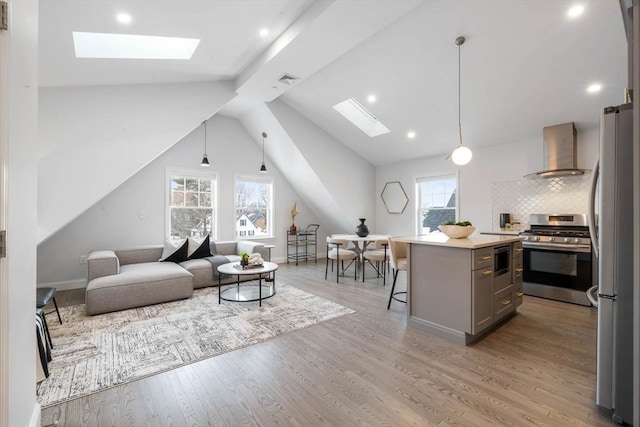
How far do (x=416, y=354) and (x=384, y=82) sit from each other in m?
3.68

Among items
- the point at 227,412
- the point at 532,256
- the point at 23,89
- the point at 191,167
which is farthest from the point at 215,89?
the point at 532,256

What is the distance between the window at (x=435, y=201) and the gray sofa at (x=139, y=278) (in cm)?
425

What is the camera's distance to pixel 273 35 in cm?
322

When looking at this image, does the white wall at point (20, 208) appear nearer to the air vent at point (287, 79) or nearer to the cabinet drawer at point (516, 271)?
the air vent at point (287, 79)

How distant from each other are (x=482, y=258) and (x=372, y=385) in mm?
1546

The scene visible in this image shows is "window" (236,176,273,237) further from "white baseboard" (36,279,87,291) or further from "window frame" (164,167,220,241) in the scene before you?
"white baseboard" (36,279,87,291)

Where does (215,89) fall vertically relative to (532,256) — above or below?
above

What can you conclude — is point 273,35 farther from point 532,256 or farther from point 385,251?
point 532,256

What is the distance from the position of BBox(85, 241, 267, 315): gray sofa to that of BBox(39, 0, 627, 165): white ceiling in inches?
87.3

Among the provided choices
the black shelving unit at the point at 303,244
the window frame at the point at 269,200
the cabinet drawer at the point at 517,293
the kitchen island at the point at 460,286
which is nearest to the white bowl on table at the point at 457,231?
the kitchen island at the point at 460,286

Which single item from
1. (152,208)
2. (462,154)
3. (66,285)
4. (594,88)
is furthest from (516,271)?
(66,285)

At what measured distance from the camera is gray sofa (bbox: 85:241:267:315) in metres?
3.38

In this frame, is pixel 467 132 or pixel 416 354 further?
pixel 467 132

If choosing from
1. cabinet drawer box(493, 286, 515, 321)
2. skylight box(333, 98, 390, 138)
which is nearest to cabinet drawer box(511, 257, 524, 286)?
cabinet drawer box(493, 286, 515, 321)
